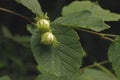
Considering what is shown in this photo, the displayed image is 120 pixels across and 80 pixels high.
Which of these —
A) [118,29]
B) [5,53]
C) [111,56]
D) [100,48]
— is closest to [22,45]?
[5,53]

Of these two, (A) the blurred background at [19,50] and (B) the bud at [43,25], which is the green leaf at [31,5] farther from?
(A) the blurred background at [19,50]

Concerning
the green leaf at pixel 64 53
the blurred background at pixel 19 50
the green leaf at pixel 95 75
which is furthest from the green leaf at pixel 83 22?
the blurred background at pixel 19 50

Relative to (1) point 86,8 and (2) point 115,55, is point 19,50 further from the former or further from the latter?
(2) point 115,55

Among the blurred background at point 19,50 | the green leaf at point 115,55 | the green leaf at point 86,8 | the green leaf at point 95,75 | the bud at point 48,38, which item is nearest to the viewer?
the bud at point 48,38

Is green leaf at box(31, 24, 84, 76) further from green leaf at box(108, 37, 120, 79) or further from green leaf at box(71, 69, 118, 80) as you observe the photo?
green leaf at box(71, 69, 118, 80)

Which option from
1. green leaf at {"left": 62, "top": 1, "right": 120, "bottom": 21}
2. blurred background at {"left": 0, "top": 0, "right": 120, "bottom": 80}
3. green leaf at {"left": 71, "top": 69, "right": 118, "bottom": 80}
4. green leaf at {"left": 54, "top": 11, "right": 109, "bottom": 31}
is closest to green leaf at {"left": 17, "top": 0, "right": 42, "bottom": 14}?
green leaf at {"left": 54, "top": 11, "right": 109, "bottom": 31}

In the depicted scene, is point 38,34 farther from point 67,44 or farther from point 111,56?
point 111,56
